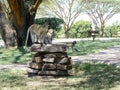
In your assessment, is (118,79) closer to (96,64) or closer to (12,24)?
(96,64)

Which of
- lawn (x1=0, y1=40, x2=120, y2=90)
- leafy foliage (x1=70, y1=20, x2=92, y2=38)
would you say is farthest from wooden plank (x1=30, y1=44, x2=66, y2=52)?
leafy foliage (x1=70, y1=20, x2=92, y2=38)

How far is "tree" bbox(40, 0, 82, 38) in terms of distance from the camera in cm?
4971

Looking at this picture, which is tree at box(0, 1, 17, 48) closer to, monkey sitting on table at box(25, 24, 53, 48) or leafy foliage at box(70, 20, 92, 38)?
monkey sitting on table at box(25, 24, 53, 48)

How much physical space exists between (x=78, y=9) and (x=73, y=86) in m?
43.1

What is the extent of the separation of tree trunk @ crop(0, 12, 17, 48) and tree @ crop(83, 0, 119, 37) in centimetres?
3006

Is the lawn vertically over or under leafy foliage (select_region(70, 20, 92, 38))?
over

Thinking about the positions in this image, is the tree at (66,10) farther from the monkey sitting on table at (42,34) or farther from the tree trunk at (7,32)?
the monkey sitting on table at (42,34)

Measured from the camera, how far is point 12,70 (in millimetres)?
10094

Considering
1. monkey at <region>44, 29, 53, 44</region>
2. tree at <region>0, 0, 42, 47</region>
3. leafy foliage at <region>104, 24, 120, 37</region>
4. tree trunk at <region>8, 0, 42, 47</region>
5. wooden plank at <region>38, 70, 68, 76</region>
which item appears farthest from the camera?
leafy foliage at <region>104, 24, 120, 37</region>

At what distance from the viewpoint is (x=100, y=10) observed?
50906 mm

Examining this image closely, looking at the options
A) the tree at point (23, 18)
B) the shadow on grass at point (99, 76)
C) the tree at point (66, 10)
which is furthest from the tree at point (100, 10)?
the shadow on grass at point (99, 76)

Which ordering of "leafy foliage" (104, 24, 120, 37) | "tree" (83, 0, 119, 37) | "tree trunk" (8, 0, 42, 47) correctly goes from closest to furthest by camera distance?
"tree trunk" (8, 0, 42, 47)
"leafy foliage" (104, 24, 120, 37)
"tree" (83, 0, 119, 37)

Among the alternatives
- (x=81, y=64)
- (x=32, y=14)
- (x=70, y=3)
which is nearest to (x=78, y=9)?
(x=70, y=3)

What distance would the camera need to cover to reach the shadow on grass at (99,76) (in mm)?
7730
